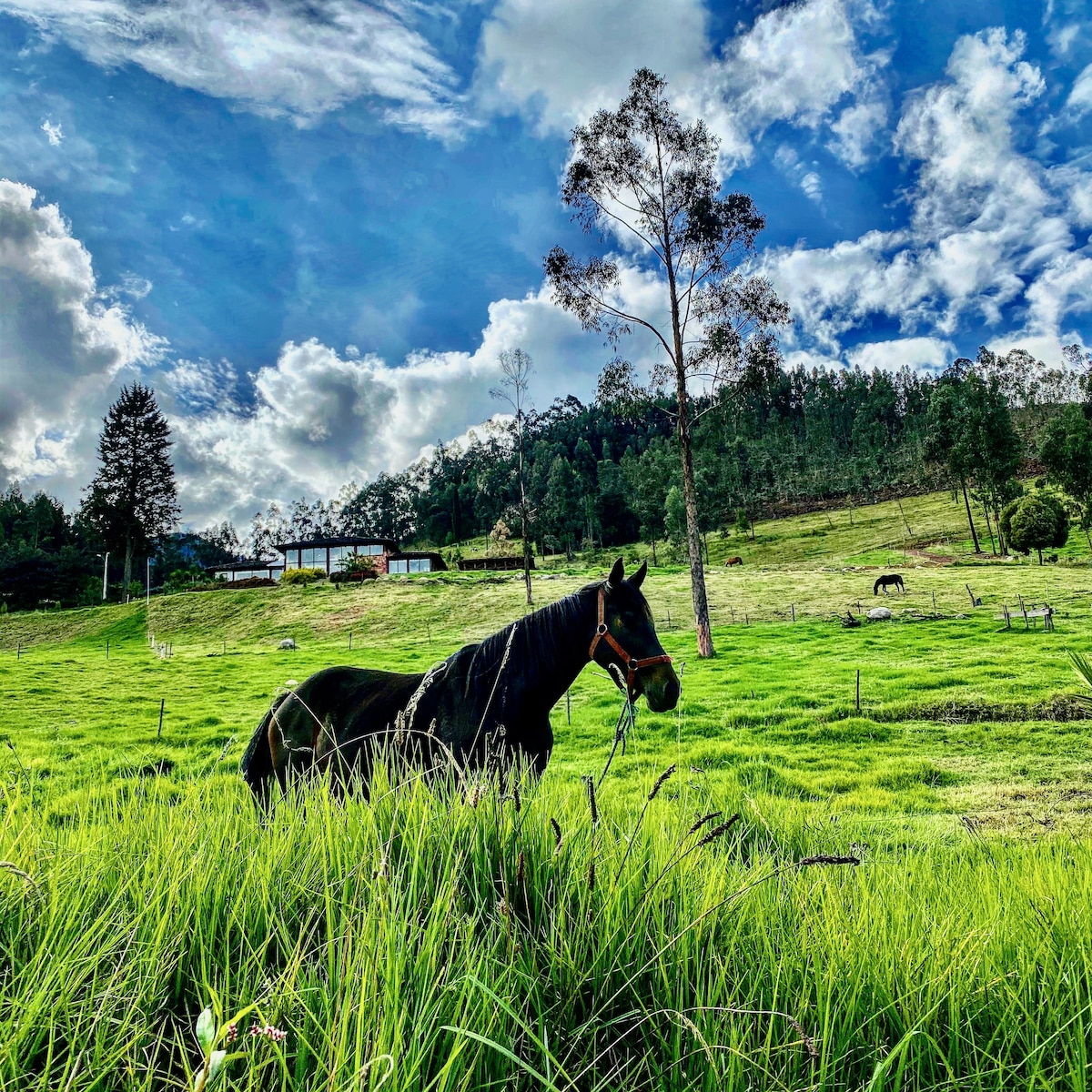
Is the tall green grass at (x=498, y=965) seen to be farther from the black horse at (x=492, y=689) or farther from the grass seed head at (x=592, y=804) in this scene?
the black horse at (x=492, y=689)

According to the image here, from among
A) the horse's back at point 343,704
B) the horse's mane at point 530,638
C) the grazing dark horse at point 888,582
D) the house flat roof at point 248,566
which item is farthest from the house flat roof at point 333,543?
the horse's mane at point 530,638

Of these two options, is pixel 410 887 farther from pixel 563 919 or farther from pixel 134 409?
pixel 134 409

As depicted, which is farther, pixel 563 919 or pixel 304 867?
pixel 304 867

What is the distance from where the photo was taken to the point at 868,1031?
129cm

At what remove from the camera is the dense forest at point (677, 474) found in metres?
62.8

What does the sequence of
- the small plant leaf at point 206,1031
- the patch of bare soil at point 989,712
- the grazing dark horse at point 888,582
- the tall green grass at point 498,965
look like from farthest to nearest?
the grazing dark horse at point 888,582 → the patch of bare soil at point 989,712 → the tall green grass at point 498,965 → the small plant leaf at point 206,1031

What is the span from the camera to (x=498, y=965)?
1273 mm

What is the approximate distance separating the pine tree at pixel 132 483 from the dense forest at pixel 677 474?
14.9 feet

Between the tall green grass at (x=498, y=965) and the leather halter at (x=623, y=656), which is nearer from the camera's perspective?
the tall green grass at (x=498, y=965)

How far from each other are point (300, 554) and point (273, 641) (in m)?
52.7

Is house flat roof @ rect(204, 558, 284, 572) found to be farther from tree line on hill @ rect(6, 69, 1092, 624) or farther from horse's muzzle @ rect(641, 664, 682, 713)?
horse's muzzle @ rect(641, 664, 682, 713)

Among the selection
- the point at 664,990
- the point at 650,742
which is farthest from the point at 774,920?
the point at 650,742

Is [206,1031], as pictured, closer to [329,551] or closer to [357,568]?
[357,568]

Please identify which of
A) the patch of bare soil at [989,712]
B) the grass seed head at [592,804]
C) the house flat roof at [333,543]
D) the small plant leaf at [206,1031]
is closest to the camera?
the small plant leaf at [206,1031]
